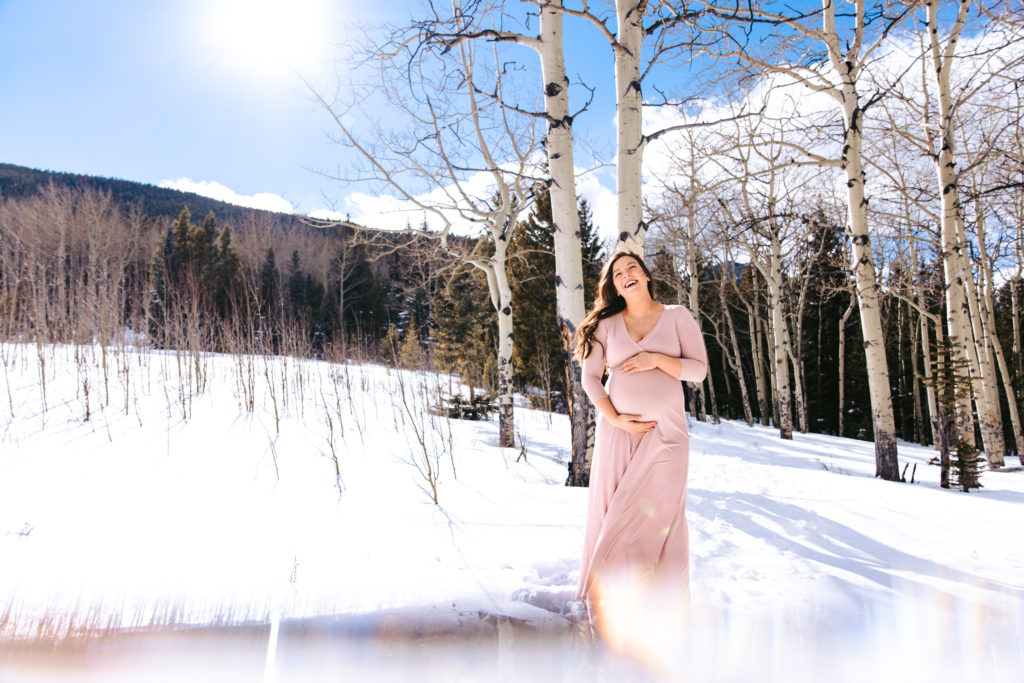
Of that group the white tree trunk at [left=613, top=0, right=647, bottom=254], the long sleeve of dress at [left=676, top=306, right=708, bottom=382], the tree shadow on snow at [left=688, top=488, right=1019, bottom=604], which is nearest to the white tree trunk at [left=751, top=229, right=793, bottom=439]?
the tree shadow on snow at [left=688, top=488, right=1019, bottom=604]

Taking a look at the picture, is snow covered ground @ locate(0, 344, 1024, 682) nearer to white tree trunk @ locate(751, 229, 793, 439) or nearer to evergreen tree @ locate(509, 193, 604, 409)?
white tree trunk @ locate(751, 229, 793, 439)

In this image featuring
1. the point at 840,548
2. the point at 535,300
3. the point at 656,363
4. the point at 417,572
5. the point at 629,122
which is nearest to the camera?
the point at 656,363

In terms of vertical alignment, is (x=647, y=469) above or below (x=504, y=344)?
below

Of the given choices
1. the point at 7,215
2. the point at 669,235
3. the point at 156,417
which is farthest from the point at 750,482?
the point at 7,215

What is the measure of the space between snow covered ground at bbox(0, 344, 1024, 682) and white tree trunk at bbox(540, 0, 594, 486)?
1094 mm

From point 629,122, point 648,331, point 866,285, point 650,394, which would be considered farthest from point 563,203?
point 866,285

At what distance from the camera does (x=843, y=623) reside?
6.83 feet

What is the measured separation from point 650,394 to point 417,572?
169 cm

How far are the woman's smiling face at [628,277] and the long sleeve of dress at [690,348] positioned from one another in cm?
22

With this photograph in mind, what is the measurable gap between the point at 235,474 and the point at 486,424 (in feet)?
18.6

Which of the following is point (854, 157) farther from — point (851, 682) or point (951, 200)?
point (851, 682)

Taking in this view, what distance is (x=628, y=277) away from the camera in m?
2.19

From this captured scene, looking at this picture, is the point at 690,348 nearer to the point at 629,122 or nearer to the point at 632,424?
the point at 632,424

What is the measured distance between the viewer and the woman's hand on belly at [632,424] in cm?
206
